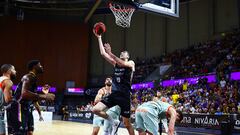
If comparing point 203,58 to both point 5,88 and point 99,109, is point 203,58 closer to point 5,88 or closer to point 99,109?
point 99,109

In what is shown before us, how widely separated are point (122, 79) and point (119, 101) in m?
0.44

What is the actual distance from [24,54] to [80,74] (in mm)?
6059

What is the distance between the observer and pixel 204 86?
19.2m

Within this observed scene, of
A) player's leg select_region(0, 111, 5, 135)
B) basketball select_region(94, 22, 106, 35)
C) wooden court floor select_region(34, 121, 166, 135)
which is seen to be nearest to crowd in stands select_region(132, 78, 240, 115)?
wooden court floor select_region(34, 121, 166, 135)

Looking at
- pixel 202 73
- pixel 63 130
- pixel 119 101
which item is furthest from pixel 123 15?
pixel 202 73

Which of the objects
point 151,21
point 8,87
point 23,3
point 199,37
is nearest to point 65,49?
point 23,3

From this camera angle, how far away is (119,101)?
6.40 metres

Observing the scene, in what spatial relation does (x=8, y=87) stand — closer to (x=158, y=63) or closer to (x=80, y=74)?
(x=158, y=63)

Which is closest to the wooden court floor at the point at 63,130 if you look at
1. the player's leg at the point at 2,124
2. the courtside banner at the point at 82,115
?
the player's leg at the point at 2,124

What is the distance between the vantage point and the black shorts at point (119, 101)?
640 centimetres

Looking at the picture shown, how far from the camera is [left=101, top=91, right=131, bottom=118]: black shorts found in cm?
640

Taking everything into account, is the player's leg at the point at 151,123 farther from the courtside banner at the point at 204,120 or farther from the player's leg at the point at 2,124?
the courtside banner at the point at 204,120

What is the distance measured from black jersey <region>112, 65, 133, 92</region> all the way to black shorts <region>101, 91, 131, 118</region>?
11 centimetres

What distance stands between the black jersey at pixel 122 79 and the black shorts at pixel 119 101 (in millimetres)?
110
